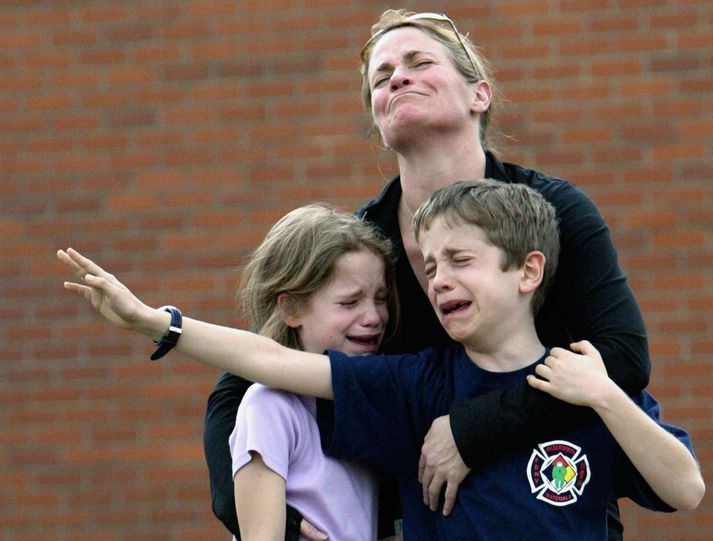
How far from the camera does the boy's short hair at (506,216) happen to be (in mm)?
2908

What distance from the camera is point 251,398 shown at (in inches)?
118

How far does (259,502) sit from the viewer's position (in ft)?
9.39

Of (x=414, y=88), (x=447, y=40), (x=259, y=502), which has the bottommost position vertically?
(x=259, y=502)

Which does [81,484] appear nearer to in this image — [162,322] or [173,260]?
[173,260]

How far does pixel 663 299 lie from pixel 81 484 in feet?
8.55

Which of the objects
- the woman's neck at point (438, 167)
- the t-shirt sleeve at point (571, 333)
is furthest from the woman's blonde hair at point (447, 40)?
the t-shirt sleeve at point (571, 333)

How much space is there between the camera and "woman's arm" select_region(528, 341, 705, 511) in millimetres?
2715

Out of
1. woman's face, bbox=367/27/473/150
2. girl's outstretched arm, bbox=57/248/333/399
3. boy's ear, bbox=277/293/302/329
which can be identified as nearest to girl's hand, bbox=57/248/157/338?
girl's outstretched arm, bbox=57/248/333/399

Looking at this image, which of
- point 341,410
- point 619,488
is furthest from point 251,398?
point 619,488

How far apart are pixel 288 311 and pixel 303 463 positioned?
16.1 inches

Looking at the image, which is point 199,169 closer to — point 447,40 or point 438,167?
point 447,40

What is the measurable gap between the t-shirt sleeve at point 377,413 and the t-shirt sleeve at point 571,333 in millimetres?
125

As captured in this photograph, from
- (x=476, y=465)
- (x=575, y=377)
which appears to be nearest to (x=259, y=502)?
(x=476, y=465)

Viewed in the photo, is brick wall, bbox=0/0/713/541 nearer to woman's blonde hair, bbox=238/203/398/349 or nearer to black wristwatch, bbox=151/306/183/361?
woman's blonde hair, bbox=238/203/398/349
